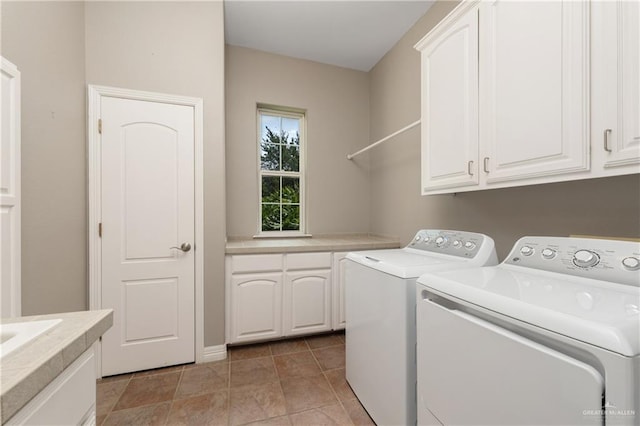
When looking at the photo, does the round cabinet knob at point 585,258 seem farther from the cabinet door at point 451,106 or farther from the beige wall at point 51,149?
the beige wall at point 51,149

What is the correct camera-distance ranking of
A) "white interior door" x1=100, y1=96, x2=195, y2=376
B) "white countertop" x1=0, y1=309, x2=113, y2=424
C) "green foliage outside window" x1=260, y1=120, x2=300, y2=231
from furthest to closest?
"green foliage outside window" x1=260, y1=120, x2=300, y2=231 → "white interior door" x1=100, y1=96, x2=195, y2=376 → "white countertop" x1=0, y1=309, x2=113, y2=424

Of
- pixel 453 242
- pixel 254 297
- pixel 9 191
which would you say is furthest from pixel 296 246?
pixel 9 191

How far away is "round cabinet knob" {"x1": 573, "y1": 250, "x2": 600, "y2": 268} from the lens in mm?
955

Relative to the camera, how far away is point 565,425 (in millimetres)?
634

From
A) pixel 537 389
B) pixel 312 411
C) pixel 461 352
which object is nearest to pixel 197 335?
pixel 312 411

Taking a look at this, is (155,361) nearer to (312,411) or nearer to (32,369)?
(312,411)

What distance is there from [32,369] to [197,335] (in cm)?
180

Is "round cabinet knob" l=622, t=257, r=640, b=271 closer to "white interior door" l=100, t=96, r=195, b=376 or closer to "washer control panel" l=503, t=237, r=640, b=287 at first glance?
"washer control panel" l=503, t=237, r=640, b=287

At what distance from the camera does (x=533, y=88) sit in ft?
3.81

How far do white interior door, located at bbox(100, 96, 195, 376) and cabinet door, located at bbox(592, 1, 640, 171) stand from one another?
7.62 feet

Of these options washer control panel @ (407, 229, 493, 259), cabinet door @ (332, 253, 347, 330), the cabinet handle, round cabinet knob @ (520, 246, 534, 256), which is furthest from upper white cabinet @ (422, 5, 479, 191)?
cabinet door @ (332, 253, 347, 330)

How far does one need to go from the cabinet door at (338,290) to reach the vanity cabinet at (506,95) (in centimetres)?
108

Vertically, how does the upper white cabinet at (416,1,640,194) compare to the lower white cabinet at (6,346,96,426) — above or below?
above

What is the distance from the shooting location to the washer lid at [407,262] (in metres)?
1.26
